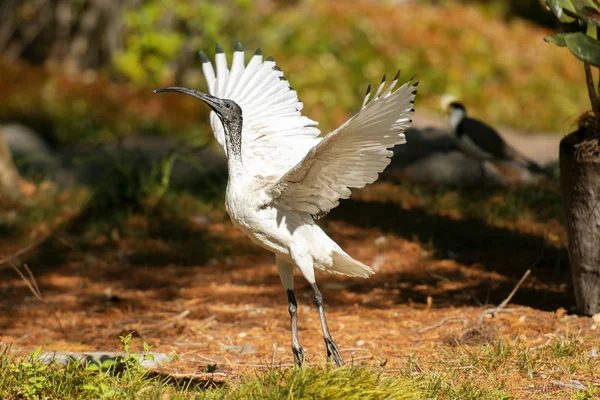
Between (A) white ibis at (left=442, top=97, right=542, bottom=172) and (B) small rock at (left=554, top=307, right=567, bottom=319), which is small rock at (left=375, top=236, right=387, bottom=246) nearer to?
(B) small rock at (left=554, top=307, right=567, bottom=319)

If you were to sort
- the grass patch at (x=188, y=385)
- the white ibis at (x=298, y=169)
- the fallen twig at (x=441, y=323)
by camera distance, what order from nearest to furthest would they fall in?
the grass patch at (x=188, y=385)
the white ibis at (x=298, y=169)
the fallen twig at (x=441, y=323)

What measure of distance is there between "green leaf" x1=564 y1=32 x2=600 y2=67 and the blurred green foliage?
5571mm

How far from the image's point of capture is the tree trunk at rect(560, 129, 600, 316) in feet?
15.6

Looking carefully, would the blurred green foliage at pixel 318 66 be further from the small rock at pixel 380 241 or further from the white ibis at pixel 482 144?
the small rock at pixel 380 241

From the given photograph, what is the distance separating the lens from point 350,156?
12.3 feet

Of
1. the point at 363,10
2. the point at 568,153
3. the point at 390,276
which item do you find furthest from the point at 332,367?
the point at 363,10

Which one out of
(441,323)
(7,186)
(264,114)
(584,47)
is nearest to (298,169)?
(264,114)

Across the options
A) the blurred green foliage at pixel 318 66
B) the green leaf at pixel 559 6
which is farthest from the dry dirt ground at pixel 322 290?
the blurred green foliage at pixel 318 66

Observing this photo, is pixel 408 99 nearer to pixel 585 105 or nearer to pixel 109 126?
pixel 109 126

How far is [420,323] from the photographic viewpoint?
5152 mm

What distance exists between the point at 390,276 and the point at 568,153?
1801 millimetres

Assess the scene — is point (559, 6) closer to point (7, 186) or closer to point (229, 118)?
point (229, 118)

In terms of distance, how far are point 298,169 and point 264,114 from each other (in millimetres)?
1201

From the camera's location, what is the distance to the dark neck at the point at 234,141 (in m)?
4.14
